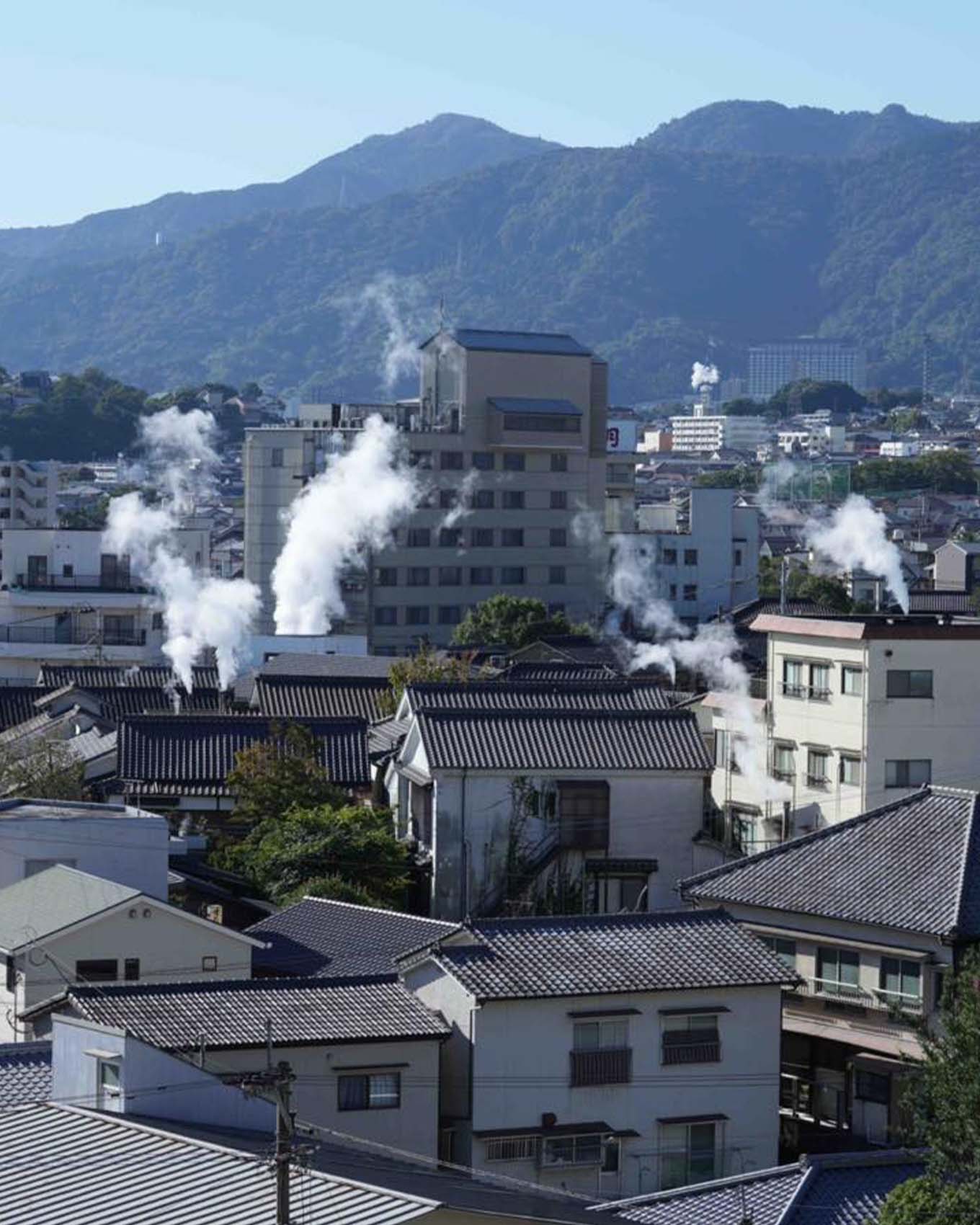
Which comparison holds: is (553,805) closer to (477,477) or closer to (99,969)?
(99,969)

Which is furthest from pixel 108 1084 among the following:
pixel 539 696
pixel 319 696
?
pixel 319 696

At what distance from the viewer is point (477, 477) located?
67.3 meters

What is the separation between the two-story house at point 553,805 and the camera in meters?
27.2

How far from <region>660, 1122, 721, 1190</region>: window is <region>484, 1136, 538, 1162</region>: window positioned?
1074 millimetres

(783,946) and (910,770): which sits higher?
(910,770)

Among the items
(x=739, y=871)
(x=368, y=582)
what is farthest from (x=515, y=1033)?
(x=368, y=582)

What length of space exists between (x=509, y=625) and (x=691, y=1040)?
34266 millimetres

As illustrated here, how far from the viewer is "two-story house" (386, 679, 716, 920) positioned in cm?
2716

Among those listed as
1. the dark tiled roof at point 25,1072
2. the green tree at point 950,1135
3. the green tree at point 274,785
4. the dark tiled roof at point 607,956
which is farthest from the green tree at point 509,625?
the green tree at point 950,1135

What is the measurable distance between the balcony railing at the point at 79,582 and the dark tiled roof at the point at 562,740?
31286 millimetres

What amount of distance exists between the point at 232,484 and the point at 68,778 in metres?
106

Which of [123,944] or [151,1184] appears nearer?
[151,1184]

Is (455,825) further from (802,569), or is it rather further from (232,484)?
(232,484)

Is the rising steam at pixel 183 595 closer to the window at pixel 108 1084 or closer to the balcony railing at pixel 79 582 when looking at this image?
the balcony railing at pixel 79 582
